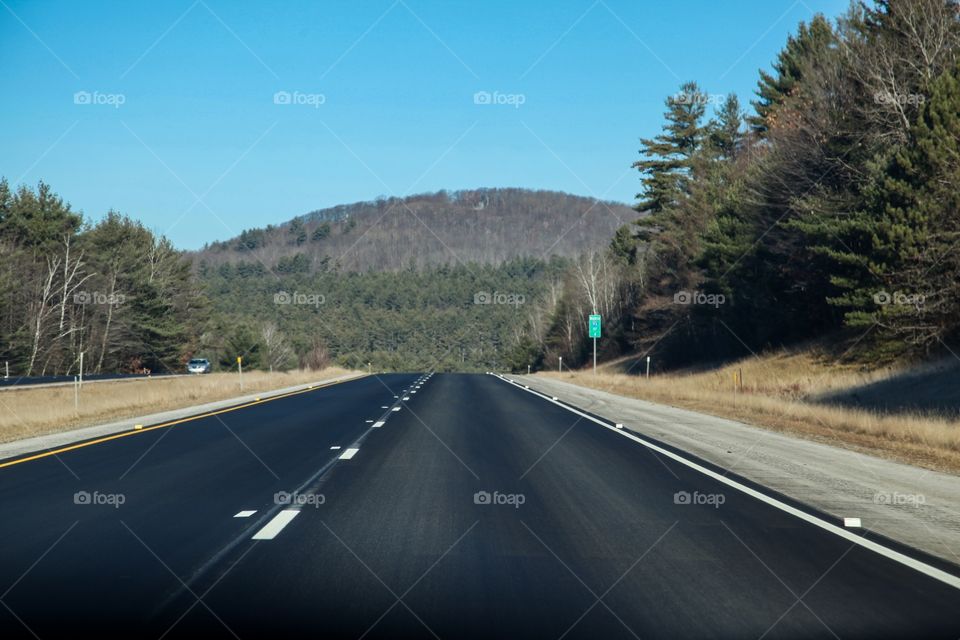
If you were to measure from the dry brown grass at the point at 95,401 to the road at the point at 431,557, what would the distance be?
893 centimetres

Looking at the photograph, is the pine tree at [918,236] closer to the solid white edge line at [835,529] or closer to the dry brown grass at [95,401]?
the solid white edge line at [835,529]

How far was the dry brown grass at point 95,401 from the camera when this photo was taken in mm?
22344

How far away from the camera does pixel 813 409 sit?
2439 cm

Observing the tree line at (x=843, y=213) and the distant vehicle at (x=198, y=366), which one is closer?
the tree line at (x=843, y=213)

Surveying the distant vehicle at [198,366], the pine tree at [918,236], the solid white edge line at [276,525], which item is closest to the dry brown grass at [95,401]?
the solid white edge line at [276,525]

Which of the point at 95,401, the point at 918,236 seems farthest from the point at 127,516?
the point at 95,401

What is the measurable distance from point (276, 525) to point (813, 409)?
18.9 m

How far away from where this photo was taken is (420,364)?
18525 cm

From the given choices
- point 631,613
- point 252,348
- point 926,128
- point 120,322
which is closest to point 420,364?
point 252,348

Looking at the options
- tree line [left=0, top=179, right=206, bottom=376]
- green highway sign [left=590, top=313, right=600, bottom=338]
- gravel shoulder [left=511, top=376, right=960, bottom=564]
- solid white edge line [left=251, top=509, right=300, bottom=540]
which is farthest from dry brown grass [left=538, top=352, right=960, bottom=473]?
tree line [left=0, top=179, right=206, bottom=376]

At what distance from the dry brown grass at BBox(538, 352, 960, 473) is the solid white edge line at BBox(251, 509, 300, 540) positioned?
9.83 metres

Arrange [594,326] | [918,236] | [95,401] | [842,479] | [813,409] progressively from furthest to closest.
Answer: [594,326] → [95,401] → [918,236] → [813,409] → [842,479]

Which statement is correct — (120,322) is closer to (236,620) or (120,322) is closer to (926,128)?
(926,128)

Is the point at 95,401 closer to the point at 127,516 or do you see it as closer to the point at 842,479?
the point at 127,516
